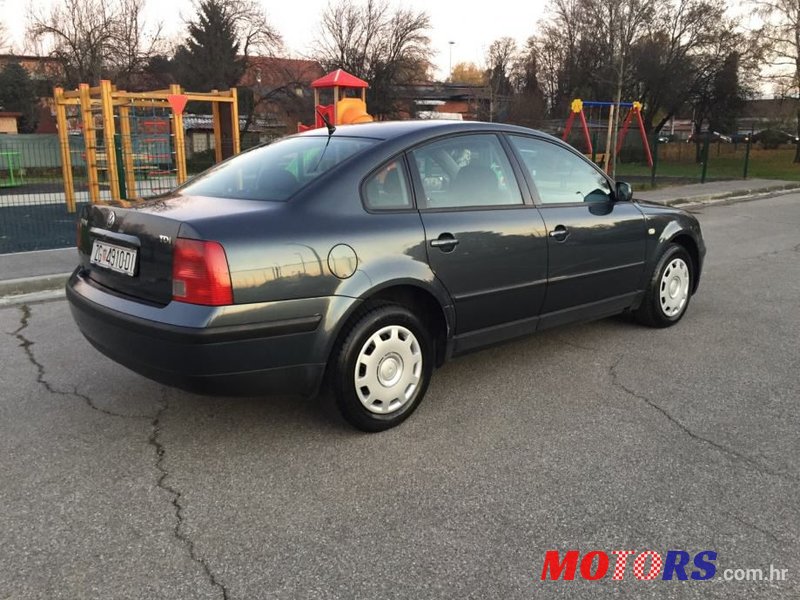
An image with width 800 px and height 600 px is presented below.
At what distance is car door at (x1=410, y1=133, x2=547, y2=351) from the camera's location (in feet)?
12.1

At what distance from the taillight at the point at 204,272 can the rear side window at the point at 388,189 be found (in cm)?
86

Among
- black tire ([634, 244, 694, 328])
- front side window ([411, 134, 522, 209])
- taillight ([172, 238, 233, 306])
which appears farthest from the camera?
black tire ([634, 244, 694, 328])

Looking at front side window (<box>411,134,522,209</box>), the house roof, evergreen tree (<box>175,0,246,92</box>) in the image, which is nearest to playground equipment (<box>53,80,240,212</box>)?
the house roof

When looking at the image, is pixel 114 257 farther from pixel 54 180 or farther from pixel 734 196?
pixel 734 196

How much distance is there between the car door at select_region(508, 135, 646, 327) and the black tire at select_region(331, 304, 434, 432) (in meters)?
1.08

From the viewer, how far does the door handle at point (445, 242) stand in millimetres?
3621

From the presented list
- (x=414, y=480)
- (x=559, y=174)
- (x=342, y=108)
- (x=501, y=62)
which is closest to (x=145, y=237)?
(x=414, y=480)

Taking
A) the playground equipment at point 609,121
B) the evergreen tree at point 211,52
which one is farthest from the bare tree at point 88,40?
the playground equipment at point 609,121

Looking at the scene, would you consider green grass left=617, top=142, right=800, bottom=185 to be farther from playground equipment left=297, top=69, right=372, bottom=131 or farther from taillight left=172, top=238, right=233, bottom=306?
taillight left=172, top=238, right=233, bottom=306

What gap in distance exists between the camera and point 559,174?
4.50m

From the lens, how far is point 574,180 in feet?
15.0

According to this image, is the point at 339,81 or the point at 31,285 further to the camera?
the point at 339,81

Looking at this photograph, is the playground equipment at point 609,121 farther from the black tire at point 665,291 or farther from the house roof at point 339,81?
the black tire at point 665,291

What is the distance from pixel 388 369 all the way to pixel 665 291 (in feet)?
9.36
